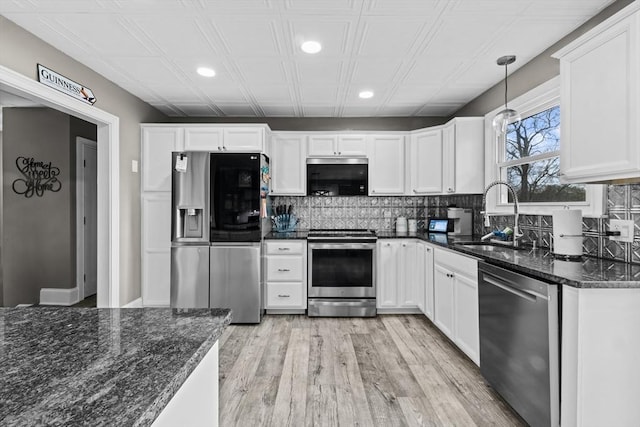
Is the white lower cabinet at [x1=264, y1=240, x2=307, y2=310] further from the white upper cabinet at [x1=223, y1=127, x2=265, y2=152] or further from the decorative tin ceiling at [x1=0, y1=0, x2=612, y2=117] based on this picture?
the decorative tin ceiling at [x1=0, y1=0, x2=612, y2=117]

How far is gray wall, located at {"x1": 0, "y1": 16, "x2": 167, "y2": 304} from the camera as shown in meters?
2.79

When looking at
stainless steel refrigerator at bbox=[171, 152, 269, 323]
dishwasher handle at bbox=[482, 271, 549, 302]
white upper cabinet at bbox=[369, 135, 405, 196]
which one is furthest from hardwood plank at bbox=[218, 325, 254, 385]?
white upper cabinet at bbox=[369, 135, 405, 196]

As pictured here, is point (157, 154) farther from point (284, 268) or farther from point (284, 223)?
point (284, 268)

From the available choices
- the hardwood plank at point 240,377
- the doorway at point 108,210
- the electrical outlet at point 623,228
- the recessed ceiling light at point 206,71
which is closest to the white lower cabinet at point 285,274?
the hardwood plank at point 240,377

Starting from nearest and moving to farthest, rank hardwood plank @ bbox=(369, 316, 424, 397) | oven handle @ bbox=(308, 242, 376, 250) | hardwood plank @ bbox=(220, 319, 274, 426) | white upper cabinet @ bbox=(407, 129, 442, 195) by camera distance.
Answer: hardwood plank @ bbox=(220, 319, 274, 426)
hardwood plank @ bbox=(369, 316, 424, 397)
oven handle @ bbox=(308, 242, 376, 250)
white upper cabinet @ bbox=(407, 129, 442, 195)

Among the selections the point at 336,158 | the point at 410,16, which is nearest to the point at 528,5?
the point at 410,16

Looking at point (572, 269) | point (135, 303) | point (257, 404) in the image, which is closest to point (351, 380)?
point (257, 404)

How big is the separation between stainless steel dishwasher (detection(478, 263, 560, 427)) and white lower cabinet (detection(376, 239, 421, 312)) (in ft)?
5.26

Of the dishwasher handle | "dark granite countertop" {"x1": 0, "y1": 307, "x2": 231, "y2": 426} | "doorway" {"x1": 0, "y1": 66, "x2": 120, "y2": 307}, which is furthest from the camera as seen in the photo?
"doorway" {"x1": 0, "y1": 66, "x2": 120, "y2": 307}

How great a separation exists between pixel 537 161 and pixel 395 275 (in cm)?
183

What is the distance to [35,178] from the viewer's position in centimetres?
433

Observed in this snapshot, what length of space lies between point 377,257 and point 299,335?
4.07ft

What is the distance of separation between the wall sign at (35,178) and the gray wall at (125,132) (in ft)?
4.36

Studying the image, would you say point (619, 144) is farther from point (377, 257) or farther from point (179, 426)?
point (377, 257)
